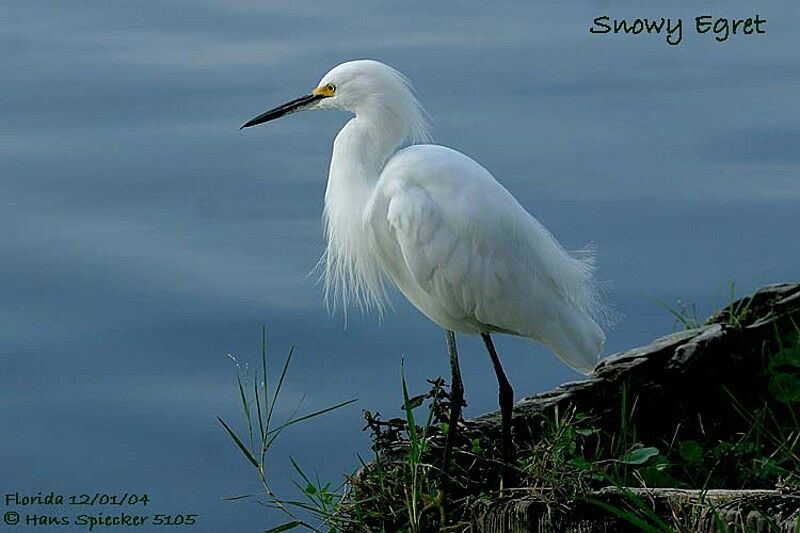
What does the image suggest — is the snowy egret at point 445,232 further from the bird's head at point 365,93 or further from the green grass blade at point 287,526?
the green grass blade at point 287,526

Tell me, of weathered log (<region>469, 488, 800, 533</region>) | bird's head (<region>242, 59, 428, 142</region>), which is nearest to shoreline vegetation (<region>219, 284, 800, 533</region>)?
weathered log (<region>469, 488, 800, 533</region>)

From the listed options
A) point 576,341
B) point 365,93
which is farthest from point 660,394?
point 365,93

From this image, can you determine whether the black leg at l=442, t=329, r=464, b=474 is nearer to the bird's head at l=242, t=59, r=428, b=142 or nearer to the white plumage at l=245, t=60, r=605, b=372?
the white plumage at l=245, t=60, r=605, b=372

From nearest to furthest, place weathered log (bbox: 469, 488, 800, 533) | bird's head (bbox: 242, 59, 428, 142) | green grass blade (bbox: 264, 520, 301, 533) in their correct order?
1. weathered log (bbox: 469, 488, 800, 533)
2. green grass blade (bbox: 264, 520, 301, 533)
3. bird's head (bbox: 242, 59, 428, 142)

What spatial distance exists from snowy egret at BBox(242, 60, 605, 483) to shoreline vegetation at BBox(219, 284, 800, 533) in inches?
9.0

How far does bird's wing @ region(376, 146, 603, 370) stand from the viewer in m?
4.34

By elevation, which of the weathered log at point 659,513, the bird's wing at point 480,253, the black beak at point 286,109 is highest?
the black beak at point 286,109

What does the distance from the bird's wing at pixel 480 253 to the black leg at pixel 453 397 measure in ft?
0.55

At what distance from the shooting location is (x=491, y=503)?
3590 mm

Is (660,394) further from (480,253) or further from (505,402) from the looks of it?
(480,253)

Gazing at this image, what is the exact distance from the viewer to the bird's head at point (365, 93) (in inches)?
178

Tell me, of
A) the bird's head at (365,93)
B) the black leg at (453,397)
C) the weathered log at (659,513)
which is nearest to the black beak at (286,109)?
the bird's head at (365,93)

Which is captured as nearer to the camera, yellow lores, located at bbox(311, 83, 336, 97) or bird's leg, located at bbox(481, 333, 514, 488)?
bird's leg, located at bbox(481, 333, 514, 488)

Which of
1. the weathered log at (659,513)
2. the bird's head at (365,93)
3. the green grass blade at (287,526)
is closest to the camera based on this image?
the weathered log at (659,513)
